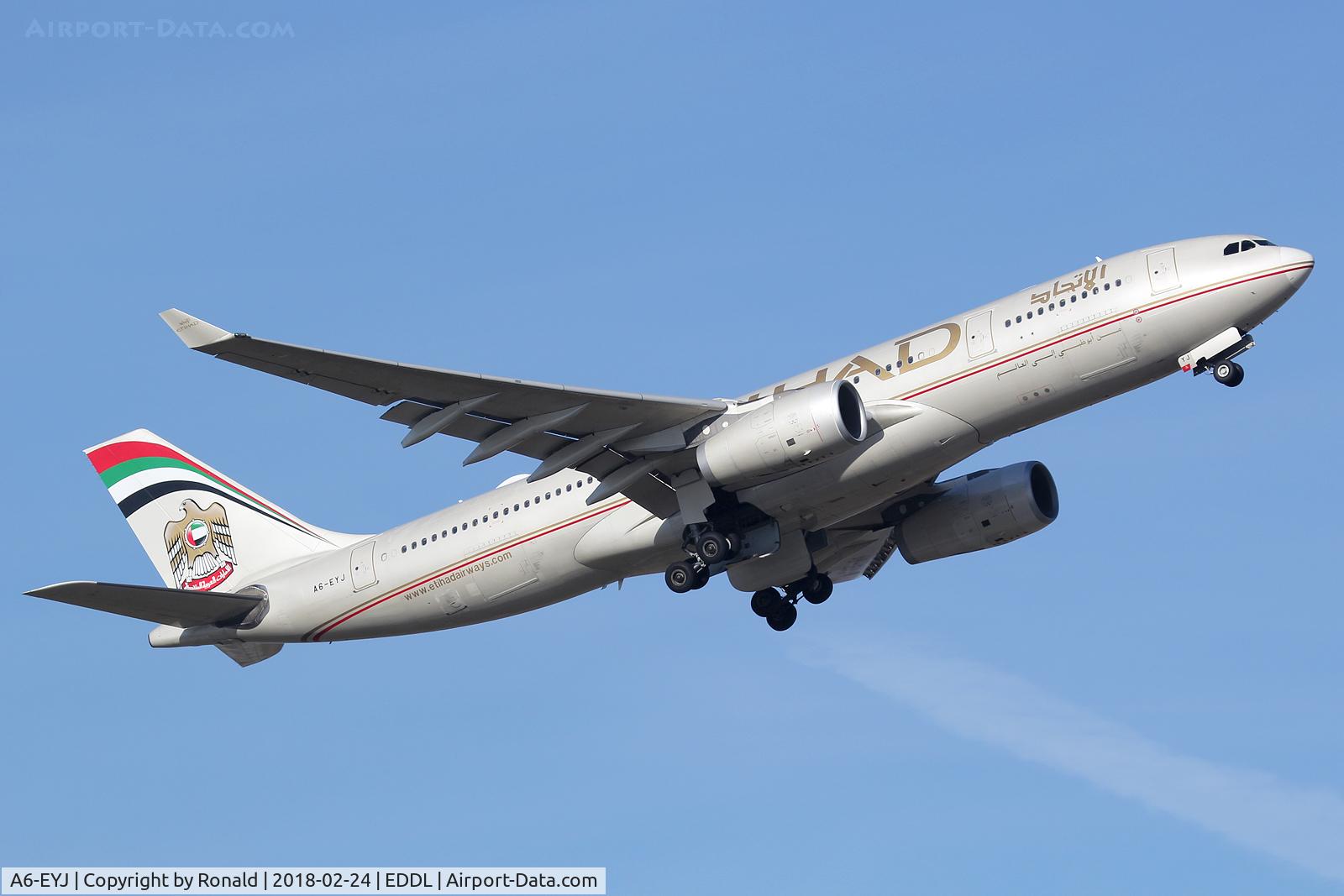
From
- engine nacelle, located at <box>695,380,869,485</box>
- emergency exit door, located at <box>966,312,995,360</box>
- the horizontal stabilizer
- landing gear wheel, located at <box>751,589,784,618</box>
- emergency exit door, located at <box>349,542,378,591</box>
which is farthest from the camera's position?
landing gear wheel, located at <box>751,589,784,618</box>

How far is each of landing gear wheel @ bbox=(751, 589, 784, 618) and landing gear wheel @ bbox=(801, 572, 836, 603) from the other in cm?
62

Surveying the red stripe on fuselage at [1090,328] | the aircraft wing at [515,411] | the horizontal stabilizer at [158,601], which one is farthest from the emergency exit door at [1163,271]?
the horizontal stabilizer at [158,601]

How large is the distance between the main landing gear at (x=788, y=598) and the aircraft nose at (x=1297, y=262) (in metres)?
12.1

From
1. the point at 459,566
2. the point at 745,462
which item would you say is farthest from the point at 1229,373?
the point at 459,566

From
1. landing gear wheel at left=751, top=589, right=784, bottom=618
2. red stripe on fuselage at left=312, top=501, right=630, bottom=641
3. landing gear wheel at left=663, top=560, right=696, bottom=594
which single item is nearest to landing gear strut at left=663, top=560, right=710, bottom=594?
landing gear wheel at left=663, top=560, right=696, bottom=594

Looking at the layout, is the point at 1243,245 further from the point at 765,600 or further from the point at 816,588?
the point at 765,600

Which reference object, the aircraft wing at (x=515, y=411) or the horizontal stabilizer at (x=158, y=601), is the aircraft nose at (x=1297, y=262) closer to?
the aircraft wing at (x=515, y=411)

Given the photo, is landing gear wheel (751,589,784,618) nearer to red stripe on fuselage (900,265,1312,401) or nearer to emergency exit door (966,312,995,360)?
red stripe on fuselage (900,265,1312,401)

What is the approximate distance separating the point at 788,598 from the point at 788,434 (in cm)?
827

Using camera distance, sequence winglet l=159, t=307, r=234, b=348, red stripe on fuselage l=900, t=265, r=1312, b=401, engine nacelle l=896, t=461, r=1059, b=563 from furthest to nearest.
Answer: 1. engine nacelle l=896, t=461, r=1059, b=563
2. red stripe on fuselage l=900, t=265, r=1312, b=401
3. winglet l=159, t=307, r=234, b=348

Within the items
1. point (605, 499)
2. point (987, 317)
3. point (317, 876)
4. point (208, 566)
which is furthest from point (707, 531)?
point (208, 566)

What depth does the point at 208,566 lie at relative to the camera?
38.6 m

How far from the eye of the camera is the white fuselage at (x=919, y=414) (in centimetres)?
2995

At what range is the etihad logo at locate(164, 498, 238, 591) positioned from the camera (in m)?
38.4
